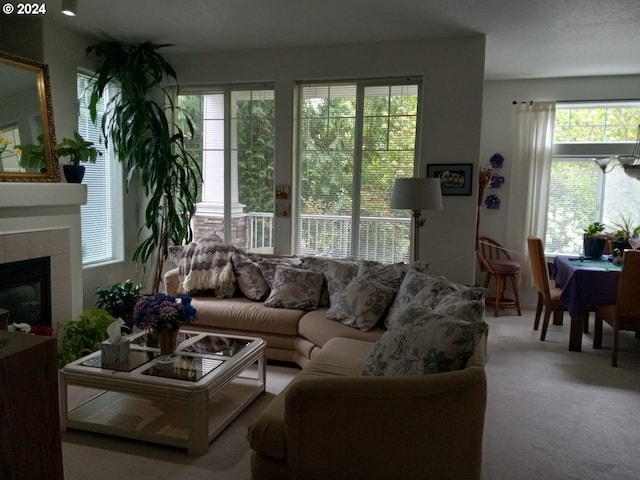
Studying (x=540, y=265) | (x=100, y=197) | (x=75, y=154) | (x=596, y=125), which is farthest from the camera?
(x=596, y=125)

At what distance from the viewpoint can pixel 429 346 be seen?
1983 millimetres

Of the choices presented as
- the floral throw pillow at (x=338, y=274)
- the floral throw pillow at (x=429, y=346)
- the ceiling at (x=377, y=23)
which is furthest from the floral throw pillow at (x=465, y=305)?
the ceiling at (x=377, y=23)

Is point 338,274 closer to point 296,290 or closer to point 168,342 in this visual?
point 296,290

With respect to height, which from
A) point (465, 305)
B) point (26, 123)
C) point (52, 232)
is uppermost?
point (26, 123)

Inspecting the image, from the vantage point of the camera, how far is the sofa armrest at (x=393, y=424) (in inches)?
71.9

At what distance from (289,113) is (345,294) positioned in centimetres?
209

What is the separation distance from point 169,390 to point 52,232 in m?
2.08

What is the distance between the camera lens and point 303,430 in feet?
6.20

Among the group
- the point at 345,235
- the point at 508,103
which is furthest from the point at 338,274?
the point at 508,103

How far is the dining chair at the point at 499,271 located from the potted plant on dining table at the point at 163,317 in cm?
368

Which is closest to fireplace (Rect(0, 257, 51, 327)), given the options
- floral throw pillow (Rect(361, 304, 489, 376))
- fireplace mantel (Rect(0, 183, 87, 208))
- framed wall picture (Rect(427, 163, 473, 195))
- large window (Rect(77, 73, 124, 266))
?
fireplace mantel (Rect(0, 183, 87, 208))

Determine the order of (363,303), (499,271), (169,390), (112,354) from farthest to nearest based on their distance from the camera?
(499,271) → (363,303) → (112,354) → (169,390)

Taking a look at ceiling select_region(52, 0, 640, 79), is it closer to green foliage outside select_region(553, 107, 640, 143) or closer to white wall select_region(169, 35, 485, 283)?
white wall select_region(169, 35, 485, 283)

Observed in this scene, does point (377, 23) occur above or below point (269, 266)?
above
